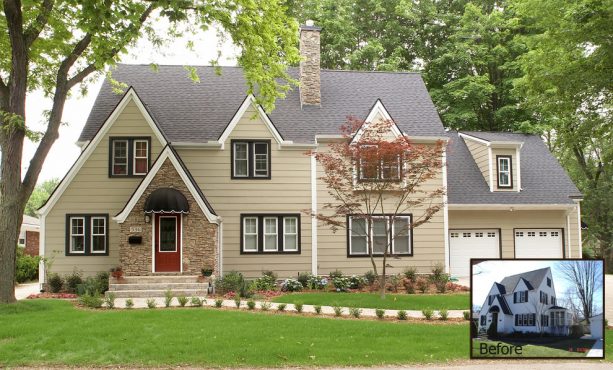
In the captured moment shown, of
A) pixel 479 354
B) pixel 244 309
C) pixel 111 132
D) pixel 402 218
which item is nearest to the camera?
pixel 479 354

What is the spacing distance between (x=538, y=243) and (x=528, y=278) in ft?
73.9

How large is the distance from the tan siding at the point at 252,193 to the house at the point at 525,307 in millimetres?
17414

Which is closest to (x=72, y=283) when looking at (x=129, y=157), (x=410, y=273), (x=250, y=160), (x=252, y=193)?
(x=129, y=157)

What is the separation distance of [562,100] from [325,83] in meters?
10.9

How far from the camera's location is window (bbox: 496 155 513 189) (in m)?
26.8

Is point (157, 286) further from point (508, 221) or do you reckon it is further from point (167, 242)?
point (508, 221)

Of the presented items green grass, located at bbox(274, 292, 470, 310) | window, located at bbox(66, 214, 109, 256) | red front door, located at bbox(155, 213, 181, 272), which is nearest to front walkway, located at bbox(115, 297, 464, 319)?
green grass, located at bbox(274, 292, 470, 310)

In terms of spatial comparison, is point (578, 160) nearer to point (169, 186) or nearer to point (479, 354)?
point (169, 186)

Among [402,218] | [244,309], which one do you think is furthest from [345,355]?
[402,218]

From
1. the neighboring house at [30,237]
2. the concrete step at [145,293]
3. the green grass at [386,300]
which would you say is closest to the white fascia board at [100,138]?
the concrete step at [145,293]

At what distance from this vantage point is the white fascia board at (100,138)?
851 inches

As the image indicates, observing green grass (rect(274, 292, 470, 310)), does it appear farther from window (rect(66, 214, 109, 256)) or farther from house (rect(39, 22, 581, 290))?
window (rect(66, 214, 109, 256))

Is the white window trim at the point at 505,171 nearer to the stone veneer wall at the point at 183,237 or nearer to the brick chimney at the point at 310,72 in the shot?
the brick chimney at the point at 310,72

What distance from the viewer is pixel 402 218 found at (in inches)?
942
